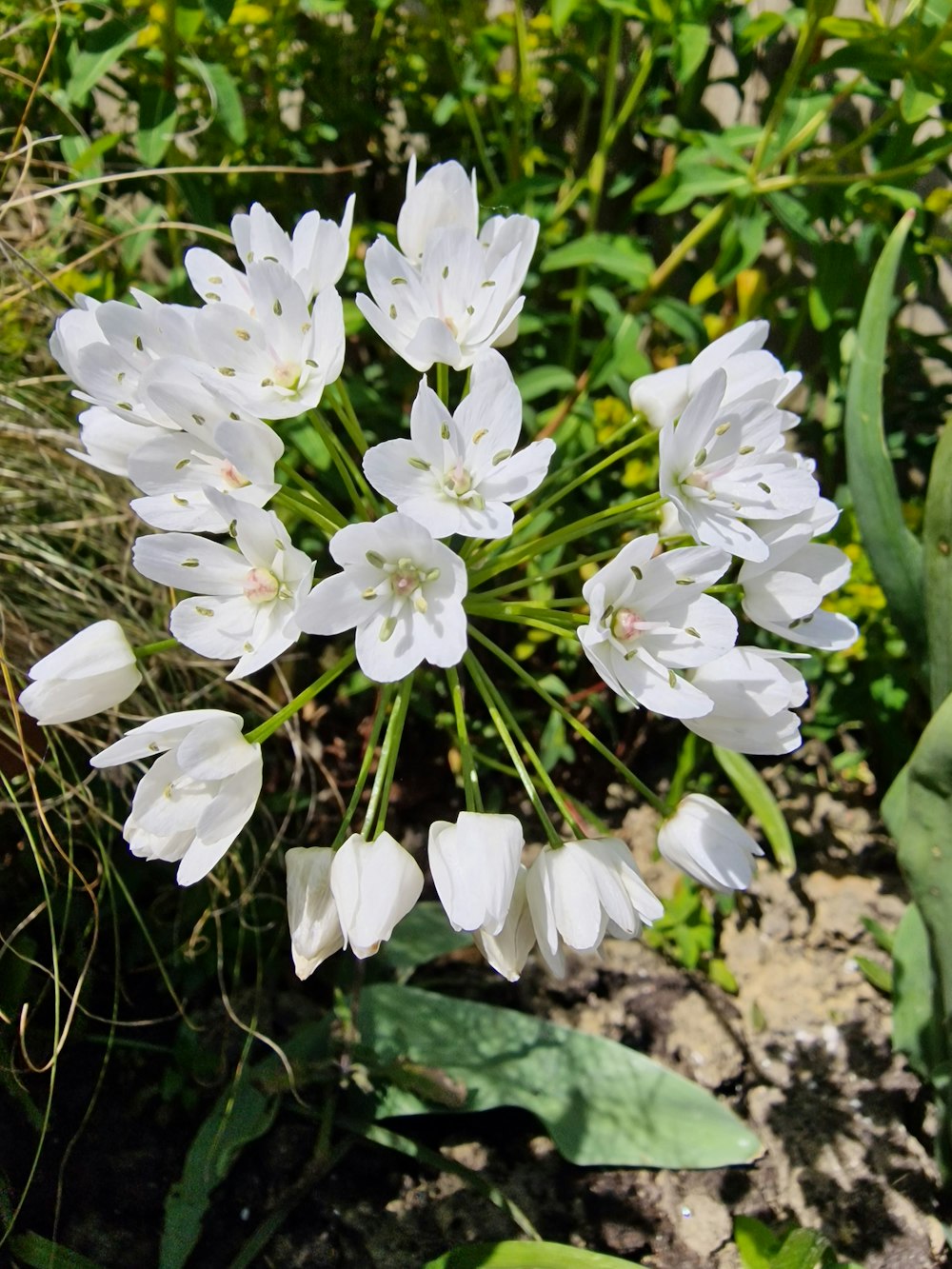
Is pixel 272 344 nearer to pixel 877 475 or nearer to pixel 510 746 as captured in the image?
pixel 510 746

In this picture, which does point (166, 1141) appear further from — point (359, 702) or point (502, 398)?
point (502, 398)

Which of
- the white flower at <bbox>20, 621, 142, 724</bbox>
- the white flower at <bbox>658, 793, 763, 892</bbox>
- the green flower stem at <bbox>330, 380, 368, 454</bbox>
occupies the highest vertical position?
the green flower stem at <bbox>330, 380, 368, 454</bbox>

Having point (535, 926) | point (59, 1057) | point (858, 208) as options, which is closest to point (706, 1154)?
point (535, 926)

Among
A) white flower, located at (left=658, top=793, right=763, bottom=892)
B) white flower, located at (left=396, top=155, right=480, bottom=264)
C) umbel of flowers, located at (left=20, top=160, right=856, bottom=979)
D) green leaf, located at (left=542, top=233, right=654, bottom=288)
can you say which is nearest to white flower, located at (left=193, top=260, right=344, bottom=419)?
umbel of flowers, located at (left=20, top=160, right=856, bottom=979)

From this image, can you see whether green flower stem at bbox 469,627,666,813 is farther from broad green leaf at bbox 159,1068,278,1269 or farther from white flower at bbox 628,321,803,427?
broad green leaf at bbox 159,1068,278,1269

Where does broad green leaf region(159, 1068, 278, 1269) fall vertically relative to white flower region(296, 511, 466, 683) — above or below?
below

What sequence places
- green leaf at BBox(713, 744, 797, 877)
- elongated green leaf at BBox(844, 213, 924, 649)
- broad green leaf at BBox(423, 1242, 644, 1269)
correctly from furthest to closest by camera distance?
green leaf at BBox(713, 744, 797, 877) < elongated green leaf at BBox(844, 213, 924, 649) < broad green leaf at BBox(423, 1242, 644, 1269)

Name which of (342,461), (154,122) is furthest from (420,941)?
(154,122)

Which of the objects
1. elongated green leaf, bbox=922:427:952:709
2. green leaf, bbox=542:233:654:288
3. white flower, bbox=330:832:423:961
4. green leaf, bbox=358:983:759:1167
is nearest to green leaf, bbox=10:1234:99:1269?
green leaf, bbox=358:983:759:1167

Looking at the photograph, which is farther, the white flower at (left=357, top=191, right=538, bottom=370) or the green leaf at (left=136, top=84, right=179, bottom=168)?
the green leaf at (left=136, top=84, right=179, bottom=168)

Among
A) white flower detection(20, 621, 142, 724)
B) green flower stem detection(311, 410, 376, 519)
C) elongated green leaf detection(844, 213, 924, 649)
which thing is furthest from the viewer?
elongated green leaf detection(844, 213, 924, 649)
